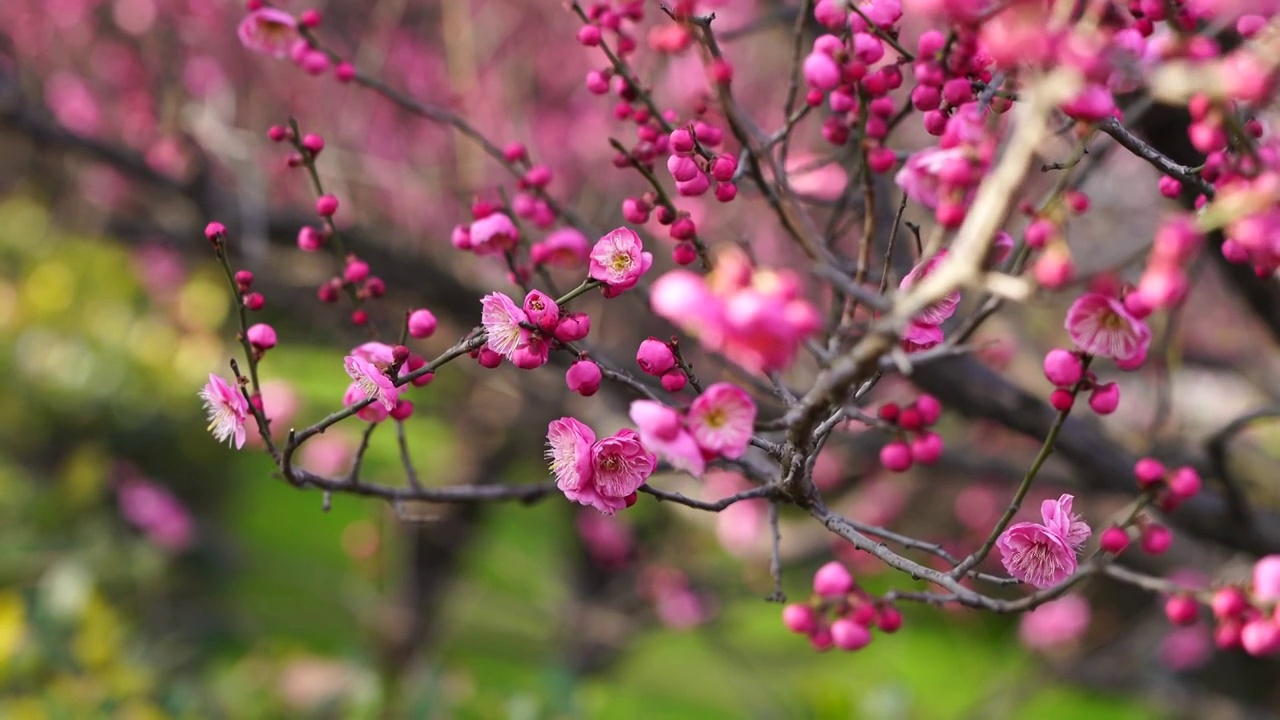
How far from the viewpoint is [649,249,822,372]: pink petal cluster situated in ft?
2.63

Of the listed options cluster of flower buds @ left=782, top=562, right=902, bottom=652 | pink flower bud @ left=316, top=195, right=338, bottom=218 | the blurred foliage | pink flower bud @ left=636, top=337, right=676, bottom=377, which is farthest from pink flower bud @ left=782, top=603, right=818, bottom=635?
the blurred foliage

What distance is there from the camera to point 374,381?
1.28 m

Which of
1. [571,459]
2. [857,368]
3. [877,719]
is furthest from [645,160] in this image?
[877,719]

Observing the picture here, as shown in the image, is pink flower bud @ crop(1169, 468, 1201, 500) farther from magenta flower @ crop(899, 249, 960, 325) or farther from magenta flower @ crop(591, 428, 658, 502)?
magenta flower @ crop(591, 428, 658, 502)

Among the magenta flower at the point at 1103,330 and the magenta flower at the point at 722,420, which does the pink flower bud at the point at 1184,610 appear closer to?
the magenta flower at the point at 1103,330

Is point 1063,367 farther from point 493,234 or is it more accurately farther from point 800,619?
point 493,234

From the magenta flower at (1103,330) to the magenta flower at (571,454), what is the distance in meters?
0.60

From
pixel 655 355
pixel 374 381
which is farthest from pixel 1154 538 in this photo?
pixel 374 381

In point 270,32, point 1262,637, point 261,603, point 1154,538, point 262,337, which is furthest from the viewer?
point 261,603

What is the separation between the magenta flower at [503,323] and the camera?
122cm

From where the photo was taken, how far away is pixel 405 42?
5363mm

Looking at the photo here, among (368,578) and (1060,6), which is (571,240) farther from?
(368,578)

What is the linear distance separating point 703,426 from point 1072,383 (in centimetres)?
48

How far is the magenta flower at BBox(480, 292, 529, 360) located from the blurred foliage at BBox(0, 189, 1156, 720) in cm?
214
